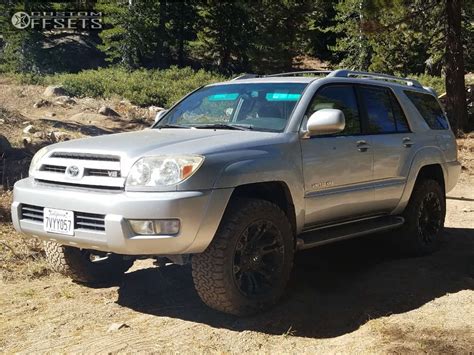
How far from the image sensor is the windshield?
15.6ft

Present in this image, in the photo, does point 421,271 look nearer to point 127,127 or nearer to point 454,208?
point 454,208

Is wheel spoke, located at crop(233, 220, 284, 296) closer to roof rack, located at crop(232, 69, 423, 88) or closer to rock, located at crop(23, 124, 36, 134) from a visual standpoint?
roof rack, located at crop(232, 69, 423, 88)

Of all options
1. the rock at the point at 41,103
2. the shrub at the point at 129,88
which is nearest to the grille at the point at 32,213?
the rock at the point at 41,103

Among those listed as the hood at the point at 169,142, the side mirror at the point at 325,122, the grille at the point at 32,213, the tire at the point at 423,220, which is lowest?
the tire at the point at 423,220

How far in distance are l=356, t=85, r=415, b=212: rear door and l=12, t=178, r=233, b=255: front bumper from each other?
1.99 metres

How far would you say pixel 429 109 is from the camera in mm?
6527

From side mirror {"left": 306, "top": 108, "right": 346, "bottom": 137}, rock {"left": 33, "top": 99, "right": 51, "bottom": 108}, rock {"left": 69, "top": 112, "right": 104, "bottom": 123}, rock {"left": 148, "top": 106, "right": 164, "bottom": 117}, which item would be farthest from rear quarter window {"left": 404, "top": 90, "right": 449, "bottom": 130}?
rock {"left": 33, "top": 99, "right": 51, "bottom": 108}

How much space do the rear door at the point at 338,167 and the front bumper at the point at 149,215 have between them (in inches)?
37.9

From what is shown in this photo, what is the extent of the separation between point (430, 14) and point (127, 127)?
909 cm

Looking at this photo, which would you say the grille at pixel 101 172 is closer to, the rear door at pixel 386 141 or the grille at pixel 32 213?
the grille at pixel 32 213

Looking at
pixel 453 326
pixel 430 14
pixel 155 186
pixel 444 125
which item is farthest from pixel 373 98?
pixel 430 14

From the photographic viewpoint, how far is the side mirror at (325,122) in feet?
14.7

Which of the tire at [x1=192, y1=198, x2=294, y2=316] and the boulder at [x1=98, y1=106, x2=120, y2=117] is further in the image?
the boulder at [x1=98, y1=106, x2=120, y2=117]

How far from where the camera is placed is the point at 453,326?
4117 millimetres
